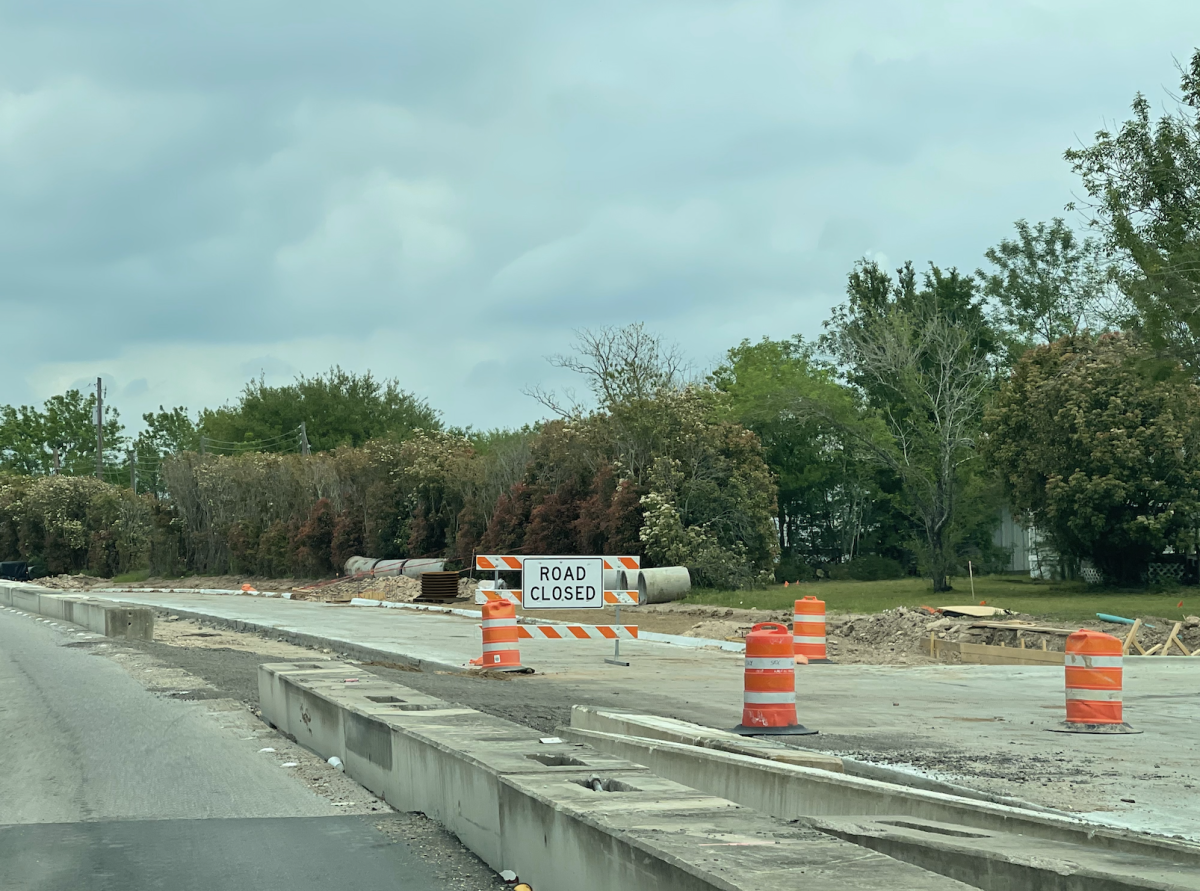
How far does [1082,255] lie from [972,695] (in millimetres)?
54324

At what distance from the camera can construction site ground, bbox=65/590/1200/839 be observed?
346 inches

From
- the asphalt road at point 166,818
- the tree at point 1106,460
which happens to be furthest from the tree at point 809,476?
the asphalt road at point 166,818

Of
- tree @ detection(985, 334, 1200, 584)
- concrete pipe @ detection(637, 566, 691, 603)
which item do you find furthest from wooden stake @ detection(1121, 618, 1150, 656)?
concrete pipe @ detection(637, 566, 691, 603)

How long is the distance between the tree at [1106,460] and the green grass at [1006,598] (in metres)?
1.55

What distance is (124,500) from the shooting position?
7862 centimetres

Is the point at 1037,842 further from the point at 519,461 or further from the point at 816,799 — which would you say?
the point at 519,461

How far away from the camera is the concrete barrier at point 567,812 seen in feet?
14.7

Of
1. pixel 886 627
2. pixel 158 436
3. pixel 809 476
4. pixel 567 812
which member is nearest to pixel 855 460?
pixel 809 476

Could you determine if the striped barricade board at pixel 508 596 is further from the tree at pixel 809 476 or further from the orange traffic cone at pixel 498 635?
the tree at pixel 809 476

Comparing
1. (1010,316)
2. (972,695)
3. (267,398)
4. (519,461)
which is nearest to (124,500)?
(267,398)

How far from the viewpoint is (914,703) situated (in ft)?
46.5

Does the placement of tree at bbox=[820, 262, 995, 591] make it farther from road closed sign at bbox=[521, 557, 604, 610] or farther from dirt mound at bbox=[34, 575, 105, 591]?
dirt mound at bbox=[34, 575, 105, 591]

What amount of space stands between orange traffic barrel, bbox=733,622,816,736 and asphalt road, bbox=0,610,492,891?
4482mm

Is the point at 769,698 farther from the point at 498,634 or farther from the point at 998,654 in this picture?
the point at 998,654
